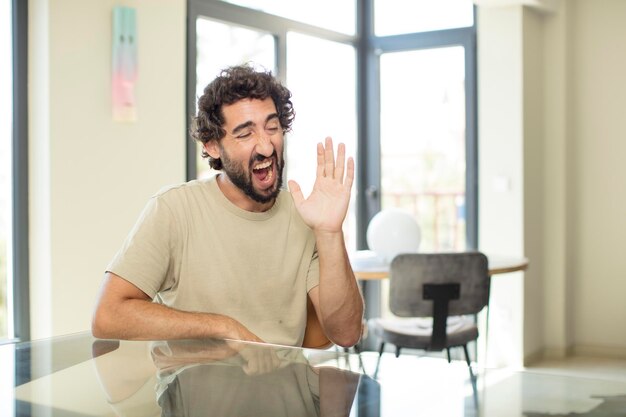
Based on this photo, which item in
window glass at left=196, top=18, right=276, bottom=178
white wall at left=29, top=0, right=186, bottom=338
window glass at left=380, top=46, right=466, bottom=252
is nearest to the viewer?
white wall at left=29, top=0, right=186, bottom=338

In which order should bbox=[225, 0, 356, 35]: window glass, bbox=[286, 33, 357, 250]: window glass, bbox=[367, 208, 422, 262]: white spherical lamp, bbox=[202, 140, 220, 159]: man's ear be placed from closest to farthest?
1. bbox=[202, 140, 220, 159]: man's ear
2. bbox=[367, 208, 422, 262]: white spherical lamp
3. bbox=[225, 0, 356, 35]: window glass
4. bbox=[286, 33, 357, 250]: window glass

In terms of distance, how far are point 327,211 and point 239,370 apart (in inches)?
27.0

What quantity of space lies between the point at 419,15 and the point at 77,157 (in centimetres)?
282

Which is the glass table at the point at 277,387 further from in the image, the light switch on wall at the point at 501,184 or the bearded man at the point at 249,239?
the light switch on wall at the point at 501,184

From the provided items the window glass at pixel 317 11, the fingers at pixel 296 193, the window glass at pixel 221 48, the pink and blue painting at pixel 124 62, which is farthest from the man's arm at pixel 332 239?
the window glass at pixel 317 11

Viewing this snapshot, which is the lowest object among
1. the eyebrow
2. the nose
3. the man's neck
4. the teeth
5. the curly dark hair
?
the man's neck

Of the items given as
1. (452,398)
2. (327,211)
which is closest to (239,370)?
(452,398)

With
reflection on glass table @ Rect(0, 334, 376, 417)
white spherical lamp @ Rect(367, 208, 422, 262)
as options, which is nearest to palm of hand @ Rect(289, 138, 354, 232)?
reflection on glass table @ Rect(0, 334, 376, 417)

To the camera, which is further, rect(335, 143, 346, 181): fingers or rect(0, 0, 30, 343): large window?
rect(0, 0, 30, 343): large window

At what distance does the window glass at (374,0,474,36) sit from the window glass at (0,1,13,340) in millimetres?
2829

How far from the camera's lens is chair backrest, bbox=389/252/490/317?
3.38 meters

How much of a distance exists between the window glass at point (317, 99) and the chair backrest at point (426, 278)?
166cm

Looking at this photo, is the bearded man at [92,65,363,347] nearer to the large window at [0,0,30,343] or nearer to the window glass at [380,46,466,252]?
the large window at [0,0,30,343]

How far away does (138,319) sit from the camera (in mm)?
1639
